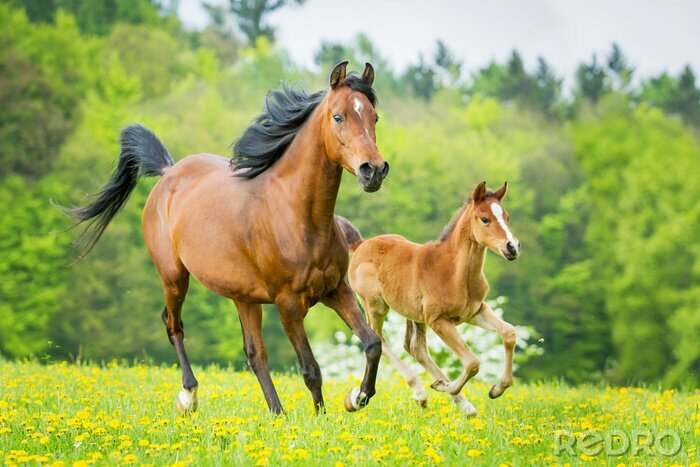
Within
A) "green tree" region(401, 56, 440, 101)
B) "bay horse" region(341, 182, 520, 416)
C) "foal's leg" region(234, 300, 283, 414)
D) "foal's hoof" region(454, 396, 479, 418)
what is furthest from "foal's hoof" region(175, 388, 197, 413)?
"green tree" region(401, 56, 440, 101)

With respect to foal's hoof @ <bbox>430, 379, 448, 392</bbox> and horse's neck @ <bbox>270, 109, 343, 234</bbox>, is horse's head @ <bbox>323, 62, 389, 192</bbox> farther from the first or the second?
foal's hoof @ <bbox>430, 379, 448, 392</bbox>

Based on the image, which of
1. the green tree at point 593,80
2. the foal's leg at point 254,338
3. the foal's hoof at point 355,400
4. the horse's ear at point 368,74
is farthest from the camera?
the green tree at point 593,80

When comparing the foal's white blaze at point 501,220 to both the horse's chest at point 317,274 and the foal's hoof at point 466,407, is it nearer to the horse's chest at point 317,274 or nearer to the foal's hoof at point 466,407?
the foal's hoof at point 466,407

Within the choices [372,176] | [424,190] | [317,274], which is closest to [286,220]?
[317,274]

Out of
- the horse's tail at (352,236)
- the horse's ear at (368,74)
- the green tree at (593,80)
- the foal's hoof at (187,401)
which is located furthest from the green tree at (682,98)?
the horse's ear at (368,74)

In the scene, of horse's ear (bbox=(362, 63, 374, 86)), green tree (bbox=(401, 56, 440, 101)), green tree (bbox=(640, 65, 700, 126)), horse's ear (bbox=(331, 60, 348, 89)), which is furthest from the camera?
green tree (bbox=(401, 56, 440, 101))

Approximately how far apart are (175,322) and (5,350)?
2660 cm

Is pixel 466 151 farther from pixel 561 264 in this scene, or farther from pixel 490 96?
pixel 490 96

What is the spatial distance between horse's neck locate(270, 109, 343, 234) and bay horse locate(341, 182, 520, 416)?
1503 millimetres

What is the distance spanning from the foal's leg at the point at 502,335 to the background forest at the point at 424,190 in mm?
24220

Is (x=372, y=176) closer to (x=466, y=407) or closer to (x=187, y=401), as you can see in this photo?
(x=466, y=407)

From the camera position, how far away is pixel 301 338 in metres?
6.66

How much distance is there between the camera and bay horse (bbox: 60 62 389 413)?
249 inches

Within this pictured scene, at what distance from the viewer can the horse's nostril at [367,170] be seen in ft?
19.2
